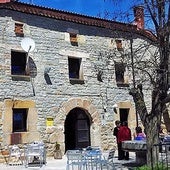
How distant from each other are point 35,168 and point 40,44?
583cm

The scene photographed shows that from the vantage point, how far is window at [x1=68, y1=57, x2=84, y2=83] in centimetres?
1723

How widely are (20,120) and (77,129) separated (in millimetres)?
3225

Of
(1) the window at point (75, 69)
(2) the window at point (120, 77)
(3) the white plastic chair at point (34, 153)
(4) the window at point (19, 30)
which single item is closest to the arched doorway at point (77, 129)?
(1) the window at point (75, 69)

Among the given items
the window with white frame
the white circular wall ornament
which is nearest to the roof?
the white circular wall ornament

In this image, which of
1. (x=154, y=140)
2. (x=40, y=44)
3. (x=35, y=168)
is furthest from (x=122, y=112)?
(x=154, y=140)

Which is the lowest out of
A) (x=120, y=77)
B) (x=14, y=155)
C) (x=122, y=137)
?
(x=14, y=155)

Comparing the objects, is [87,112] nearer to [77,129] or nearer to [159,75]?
[77,129]

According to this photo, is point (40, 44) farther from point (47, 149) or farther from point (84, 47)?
point (47, 149)

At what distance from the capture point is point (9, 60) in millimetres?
15055

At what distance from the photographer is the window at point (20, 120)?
49.4 feet

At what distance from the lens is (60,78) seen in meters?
16.5

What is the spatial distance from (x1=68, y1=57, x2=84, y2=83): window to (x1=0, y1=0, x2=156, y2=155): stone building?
0.05 meters

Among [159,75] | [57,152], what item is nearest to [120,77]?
[57,152]

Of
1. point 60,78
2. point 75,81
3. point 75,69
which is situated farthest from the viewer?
point 75,69
